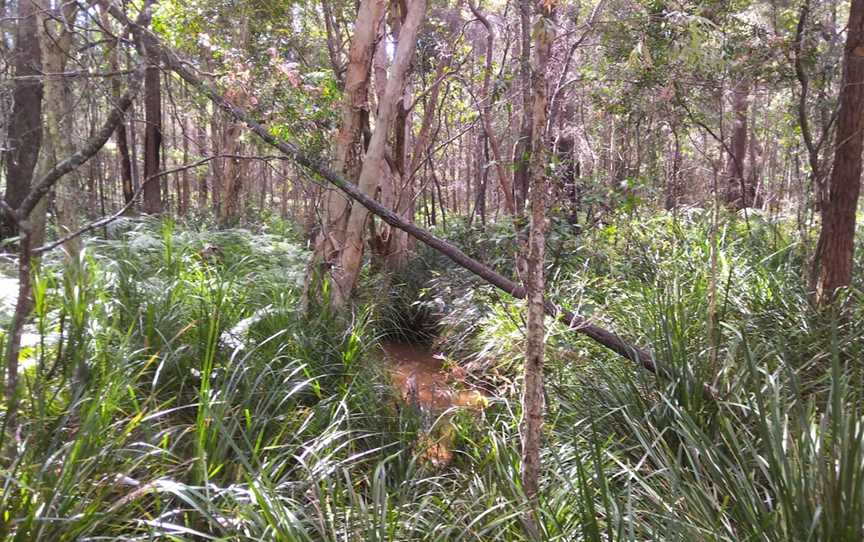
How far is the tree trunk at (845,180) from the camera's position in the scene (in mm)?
4824

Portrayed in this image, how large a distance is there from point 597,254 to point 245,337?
422 cm

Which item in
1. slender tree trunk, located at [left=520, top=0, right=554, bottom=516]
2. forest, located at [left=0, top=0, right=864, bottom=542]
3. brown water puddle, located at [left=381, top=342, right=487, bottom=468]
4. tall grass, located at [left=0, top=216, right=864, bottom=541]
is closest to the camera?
tall grass, located at [left=0, top=216, right=864, bottom=541]

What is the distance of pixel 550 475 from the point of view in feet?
11.0

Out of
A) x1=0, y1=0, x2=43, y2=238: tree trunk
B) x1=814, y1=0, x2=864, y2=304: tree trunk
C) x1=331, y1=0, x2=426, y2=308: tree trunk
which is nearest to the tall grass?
x1=814, y1=0, x2=864, y2=304: tree trunk

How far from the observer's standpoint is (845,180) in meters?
5.00

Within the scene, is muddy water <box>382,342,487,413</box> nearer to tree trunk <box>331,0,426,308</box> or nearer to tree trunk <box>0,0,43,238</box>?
tree trunk <box>331,0,426,308</box>

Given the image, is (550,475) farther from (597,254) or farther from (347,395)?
(597,254)

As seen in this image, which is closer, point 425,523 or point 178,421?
point 425,523

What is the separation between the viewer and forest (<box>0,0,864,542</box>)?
2334 millimetres

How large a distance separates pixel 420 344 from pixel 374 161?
2.77m

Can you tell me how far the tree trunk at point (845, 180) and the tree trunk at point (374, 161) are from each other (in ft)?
13.2

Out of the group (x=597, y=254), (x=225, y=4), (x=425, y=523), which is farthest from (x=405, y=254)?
(x=425, y=523)

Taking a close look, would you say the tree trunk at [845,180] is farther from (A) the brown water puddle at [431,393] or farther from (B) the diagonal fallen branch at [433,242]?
(A) the brown water puddle at [431,393]

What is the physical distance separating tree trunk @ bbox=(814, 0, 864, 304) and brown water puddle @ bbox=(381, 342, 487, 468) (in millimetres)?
3082
